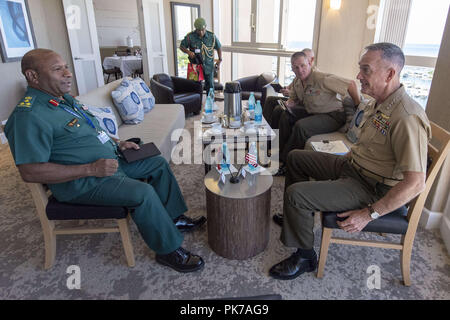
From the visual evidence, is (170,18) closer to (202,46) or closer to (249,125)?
(202,46)

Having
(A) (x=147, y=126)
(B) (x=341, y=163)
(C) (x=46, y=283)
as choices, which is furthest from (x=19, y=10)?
(B) (x=341, y=163)

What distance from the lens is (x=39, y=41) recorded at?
438 centimetres

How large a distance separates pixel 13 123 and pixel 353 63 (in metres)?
3.41

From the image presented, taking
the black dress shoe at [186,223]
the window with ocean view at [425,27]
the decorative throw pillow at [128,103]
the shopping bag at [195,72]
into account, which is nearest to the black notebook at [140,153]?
the black dress shoe at [186,223]

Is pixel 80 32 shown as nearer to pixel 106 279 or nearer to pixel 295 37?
pixel 295 37

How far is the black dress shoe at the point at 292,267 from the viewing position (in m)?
1.54

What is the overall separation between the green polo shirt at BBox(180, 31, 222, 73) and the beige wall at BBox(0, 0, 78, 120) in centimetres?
203

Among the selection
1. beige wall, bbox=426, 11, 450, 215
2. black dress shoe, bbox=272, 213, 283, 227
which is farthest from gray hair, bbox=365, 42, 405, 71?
black dress shoe, bbox=272, 213, 283, 227

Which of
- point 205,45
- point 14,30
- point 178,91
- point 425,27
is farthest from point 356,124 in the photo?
point 14,30

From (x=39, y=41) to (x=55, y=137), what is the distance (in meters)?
3.98

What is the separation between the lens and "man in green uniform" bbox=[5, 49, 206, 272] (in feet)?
4.34

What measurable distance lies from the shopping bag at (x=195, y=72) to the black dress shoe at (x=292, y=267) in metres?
4.12

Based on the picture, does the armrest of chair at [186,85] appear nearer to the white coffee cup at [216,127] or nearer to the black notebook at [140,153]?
the white coffee cup at [216,127]
